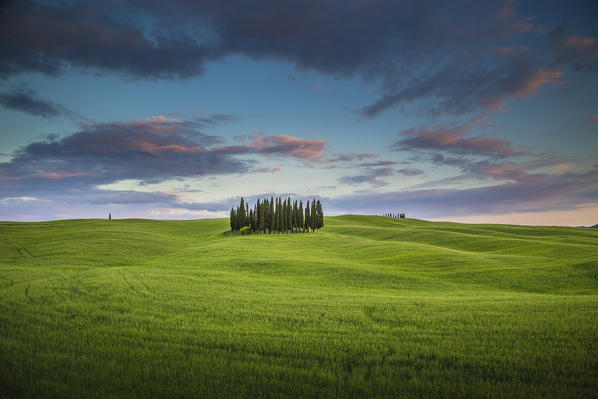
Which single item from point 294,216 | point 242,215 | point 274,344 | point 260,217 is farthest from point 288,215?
point 274,344

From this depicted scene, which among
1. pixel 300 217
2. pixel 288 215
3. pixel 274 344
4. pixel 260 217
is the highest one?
pixel 288 215

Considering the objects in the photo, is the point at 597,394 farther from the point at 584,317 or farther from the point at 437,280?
the point at 437,280

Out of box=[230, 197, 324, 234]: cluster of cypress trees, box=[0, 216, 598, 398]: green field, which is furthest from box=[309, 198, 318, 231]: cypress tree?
box=[0, 216, 598, 398]: green field

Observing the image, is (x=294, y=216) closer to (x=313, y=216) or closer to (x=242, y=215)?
(x=313, y=216)

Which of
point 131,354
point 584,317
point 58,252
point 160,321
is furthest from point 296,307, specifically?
point 58,252

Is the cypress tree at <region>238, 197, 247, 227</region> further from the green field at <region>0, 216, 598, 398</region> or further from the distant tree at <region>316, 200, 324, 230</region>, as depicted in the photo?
the green field at <region>0, 216, 598, 398</region>

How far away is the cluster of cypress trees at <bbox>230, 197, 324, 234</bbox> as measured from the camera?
272 ft

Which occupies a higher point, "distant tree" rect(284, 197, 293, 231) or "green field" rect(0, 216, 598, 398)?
"distant tree" rect(284, 197, 293, 231)

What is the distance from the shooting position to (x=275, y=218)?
8331cm

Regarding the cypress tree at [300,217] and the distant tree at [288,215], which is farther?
the cypress tree at [300,217]

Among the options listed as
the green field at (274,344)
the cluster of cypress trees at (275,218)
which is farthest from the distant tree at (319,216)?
the green field at (274,344)

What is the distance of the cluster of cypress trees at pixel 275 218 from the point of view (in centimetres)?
8294

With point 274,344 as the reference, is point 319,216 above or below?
above

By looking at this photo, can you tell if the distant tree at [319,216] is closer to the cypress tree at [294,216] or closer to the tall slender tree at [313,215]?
the tall slender tree at [313,215]
